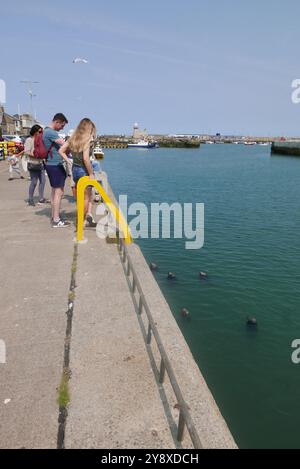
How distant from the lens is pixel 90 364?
10.5 ft

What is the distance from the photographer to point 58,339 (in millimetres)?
3562

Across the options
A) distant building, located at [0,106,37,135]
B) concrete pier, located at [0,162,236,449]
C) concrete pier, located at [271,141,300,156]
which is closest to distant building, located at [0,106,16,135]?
distant building, located at [0,106,37,135]

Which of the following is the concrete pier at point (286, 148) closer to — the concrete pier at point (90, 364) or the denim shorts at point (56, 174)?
the denim shorts at point (56, 174)

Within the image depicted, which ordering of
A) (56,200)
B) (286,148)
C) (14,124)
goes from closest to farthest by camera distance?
(56,200), (286,148), (14,124)

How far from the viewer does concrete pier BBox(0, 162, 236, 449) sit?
8.18ft

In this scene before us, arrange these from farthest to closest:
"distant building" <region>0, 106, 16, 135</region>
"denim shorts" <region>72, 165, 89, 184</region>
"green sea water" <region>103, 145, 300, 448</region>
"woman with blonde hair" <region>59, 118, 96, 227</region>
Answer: "distant building" <region>0, 106, 16, 135</region>
"denim shorts" <region>72, 165, 89, 184</region>
"woman with blonde hair" <region>59, 118, 96, 227</region>
"green sea water" <region>103, 145, 300, 448</region>

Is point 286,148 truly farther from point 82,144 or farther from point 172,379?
point 172,379

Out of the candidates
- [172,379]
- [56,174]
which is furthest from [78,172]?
[172,379]

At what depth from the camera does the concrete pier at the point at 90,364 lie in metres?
2.49

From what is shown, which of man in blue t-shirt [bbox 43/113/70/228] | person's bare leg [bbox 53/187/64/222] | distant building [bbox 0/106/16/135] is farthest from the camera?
distant building [bbox 0/106/16/135]

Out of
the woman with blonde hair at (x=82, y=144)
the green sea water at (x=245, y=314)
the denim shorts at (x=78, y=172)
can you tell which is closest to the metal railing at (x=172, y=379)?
the green sea water at (x=245, y=314)

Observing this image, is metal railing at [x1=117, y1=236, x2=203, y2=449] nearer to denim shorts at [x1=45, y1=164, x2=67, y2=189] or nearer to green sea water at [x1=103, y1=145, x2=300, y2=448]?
green sea water at [x1=103, y1=145, x2=300, y2=448]

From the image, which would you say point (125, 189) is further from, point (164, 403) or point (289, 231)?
point (164, 403)

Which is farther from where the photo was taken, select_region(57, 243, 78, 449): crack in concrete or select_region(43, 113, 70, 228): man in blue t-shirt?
select_region(43, 113, 70, 228): man in blue t-shirt
